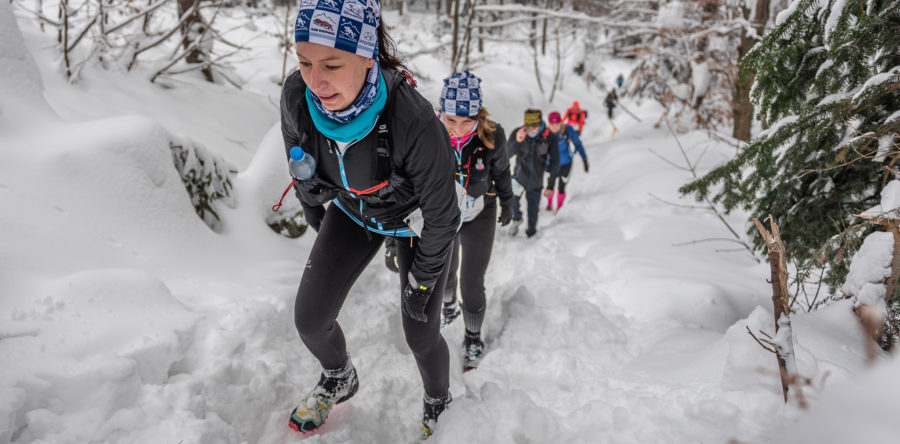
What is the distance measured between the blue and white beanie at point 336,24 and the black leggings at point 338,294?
972 mm

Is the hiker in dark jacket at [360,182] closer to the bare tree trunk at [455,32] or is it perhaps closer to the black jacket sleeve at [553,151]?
the black jacket sleeve at [553,151]

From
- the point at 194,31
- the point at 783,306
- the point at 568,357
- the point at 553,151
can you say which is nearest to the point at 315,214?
the point at 568,357

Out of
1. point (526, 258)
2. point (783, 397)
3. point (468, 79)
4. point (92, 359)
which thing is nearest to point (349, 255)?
point (92, 359)

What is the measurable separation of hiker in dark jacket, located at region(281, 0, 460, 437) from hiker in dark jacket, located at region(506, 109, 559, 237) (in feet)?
13.6

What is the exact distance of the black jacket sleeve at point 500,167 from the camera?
11.6 feet

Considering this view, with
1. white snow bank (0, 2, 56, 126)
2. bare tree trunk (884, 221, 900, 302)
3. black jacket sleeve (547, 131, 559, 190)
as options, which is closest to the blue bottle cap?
bare tree trunk (884, 221, 900, 302)

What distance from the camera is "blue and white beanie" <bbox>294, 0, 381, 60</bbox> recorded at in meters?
1.69

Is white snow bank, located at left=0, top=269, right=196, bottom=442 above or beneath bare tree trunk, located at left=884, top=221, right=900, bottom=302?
beneath

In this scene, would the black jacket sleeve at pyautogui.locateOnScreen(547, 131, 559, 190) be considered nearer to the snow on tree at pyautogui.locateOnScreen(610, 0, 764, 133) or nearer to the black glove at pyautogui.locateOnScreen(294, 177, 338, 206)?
the black glove at pyautogui.locateOnScreen(294, 177, 338, 206)

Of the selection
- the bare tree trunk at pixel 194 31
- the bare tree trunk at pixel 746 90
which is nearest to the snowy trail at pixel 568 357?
the bare tree trunk at pixel 746 90

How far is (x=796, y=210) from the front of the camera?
3.12 metres

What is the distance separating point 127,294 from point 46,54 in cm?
557

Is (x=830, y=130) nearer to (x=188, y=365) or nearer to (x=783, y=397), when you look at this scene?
(x=783, y=397)

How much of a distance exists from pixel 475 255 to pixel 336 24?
217cm
